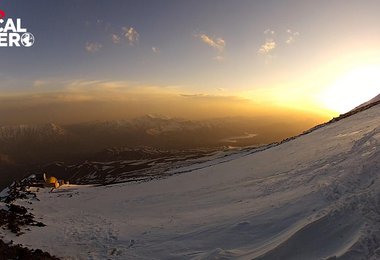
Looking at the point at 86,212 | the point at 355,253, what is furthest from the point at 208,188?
the point at 355,253

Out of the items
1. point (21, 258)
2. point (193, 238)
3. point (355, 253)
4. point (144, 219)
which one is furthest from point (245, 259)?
point (144, 219)

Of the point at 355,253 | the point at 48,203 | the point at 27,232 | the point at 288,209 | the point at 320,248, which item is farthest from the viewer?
the point at 48,203

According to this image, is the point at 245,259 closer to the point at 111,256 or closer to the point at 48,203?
the point at 111,256

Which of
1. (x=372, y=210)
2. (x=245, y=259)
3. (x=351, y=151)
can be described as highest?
(x=351, y=151)

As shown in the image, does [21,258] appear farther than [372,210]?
Yes

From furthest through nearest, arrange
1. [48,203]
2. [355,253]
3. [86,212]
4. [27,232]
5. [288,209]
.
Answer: [48,203]
[86,212]
[27,232]
[288,209]
[355,253]

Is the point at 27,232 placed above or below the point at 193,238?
above
